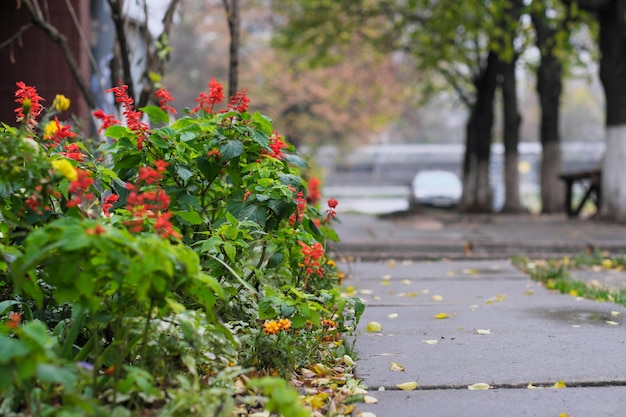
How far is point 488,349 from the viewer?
14.4ft

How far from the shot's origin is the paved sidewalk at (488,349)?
3.38 metres

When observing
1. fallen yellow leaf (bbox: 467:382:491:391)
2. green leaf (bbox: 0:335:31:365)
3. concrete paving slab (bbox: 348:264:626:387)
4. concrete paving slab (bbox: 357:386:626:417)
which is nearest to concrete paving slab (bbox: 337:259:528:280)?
concrete paving slab (bbox: 348:264:626:387)

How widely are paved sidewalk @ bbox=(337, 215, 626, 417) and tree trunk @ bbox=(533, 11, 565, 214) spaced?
42.7 feet

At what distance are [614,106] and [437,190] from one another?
17563mm

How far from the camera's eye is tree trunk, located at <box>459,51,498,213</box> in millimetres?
21672

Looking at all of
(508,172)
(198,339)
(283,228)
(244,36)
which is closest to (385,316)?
(283,228)

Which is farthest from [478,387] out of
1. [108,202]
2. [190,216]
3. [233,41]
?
[233,41]

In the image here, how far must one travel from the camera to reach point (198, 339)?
296 cm

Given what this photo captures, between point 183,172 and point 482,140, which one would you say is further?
point 482,140

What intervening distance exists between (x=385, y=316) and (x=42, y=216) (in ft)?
9.45

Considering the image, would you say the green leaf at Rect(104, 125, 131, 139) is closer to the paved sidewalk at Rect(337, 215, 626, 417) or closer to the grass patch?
the paved sidewalk at Rect(337, 215, 626, 417)

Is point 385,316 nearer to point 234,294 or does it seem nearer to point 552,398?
point 234,294

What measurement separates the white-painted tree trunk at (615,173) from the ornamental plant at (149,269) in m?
9.34

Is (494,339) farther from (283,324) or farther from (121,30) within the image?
(121,30)
